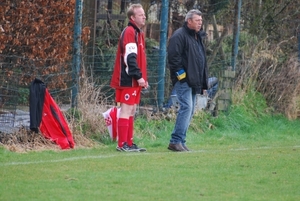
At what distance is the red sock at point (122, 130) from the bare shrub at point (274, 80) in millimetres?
5462

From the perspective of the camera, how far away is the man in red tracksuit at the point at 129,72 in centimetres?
1098

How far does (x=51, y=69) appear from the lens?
12.9m

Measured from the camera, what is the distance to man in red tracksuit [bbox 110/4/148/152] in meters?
11.0

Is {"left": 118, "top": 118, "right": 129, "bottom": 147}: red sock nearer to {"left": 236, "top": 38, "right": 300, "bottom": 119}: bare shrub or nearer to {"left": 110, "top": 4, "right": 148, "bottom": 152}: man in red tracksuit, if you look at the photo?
{"left": 110, "top": 4, "right": 148, "bottom": 152}: man in red tracksuit

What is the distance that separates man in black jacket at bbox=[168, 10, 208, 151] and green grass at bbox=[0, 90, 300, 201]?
0.39 metres

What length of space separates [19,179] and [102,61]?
19.9 ft

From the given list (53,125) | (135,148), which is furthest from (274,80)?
(53,125)

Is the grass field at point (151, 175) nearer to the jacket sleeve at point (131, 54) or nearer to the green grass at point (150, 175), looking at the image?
the green grass at point (150, 175)

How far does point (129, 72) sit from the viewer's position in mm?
10961

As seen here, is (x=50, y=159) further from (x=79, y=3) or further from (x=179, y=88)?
(x=79, y=3)

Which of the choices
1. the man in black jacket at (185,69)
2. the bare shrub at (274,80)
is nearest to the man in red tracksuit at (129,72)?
the man in black jacket at (185,69)

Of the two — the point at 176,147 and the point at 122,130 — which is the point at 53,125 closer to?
the point at 122,130

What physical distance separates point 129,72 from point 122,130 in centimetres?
81

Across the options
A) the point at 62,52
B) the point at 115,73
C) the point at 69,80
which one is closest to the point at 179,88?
the point at 115,73
